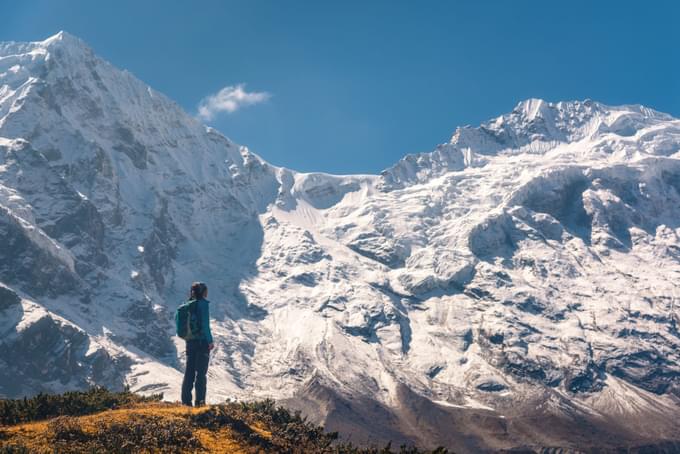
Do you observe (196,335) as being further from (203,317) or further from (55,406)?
(55,406)

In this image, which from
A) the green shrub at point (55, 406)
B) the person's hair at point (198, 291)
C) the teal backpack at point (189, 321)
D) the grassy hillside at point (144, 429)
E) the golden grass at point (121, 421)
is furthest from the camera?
the person's hair at point (198, 291)

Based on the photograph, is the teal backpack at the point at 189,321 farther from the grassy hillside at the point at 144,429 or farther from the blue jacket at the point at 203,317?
the grassy hillside at the point at 144,429

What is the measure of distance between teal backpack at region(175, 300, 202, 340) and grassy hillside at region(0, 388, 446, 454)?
148 inches

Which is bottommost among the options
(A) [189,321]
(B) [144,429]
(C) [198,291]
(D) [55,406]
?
(D) [55,406]

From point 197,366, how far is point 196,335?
196 centimetres

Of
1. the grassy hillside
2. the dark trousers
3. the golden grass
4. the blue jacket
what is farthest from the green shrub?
the blue jacket

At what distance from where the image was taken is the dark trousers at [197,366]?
3884 centimetres

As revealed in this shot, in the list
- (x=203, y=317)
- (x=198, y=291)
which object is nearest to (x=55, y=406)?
(x=203, y=317)

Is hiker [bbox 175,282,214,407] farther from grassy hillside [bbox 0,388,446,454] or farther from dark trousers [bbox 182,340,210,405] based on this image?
grassy hillside [bbox 0,388,446,454]

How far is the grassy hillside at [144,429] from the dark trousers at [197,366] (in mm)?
2054

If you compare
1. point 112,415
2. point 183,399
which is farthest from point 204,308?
point 112,415

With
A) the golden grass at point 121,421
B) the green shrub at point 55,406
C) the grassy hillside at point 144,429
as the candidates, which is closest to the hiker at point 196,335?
the grassy hillside at point 144,429

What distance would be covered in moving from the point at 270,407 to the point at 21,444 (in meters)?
14.4

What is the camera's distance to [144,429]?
98.9ft
